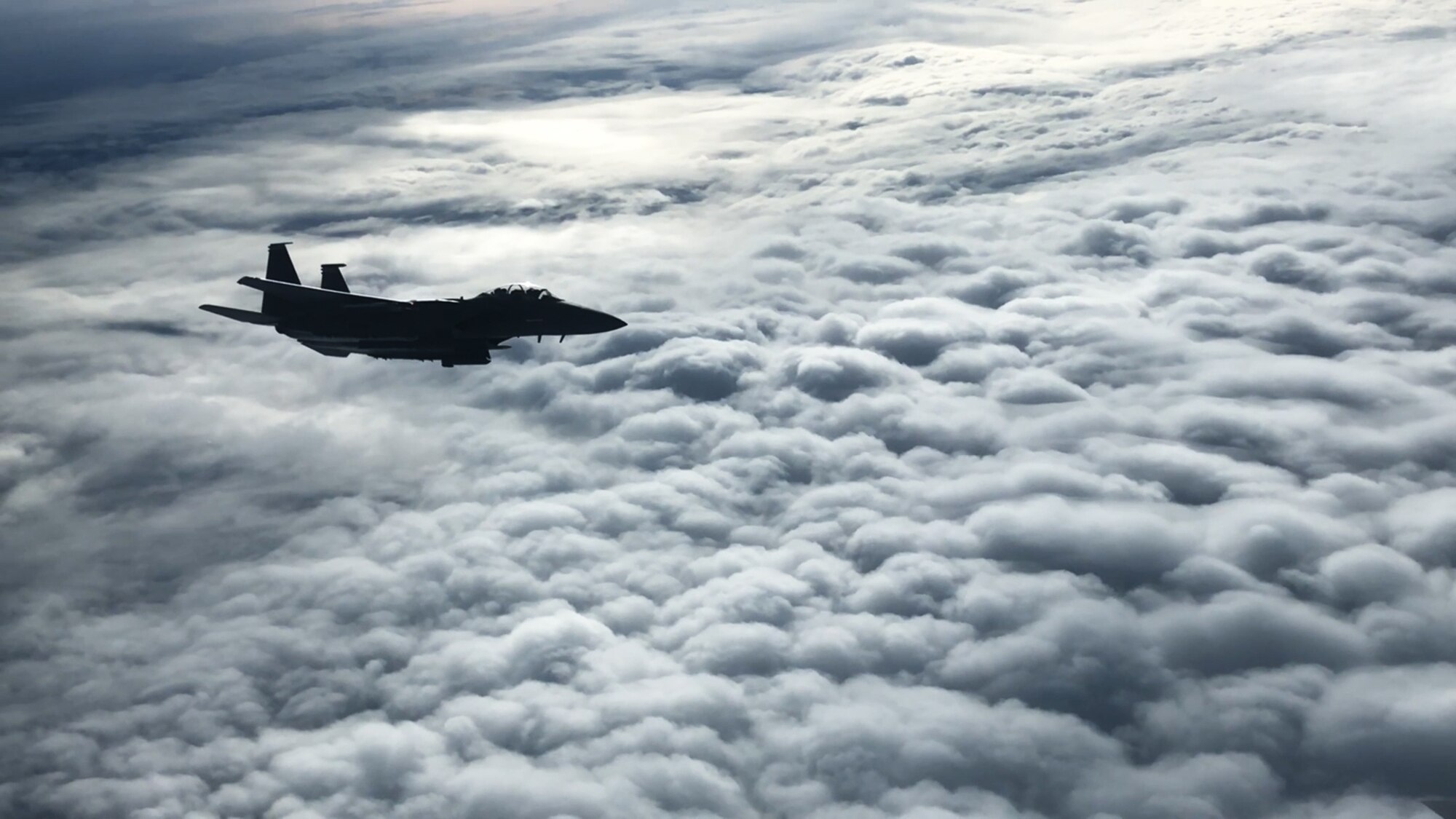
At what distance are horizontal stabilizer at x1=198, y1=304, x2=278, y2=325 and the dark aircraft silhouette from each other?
0.09m

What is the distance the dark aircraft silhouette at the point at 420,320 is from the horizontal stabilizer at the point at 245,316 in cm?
9

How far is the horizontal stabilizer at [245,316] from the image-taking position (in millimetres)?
71000

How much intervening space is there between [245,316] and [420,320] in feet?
47.6

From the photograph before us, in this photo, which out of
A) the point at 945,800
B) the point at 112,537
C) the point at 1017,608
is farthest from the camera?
the point at 112,537

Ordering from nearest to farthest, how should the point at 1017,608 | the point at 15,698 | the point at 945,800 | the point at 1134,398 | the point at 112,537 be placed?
the point at 945,800 → the point at 15,698 → the point at 1017,608 → the point at 112,537 → the point at 1134,398

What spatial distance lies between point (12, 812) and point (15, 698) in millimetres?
14769

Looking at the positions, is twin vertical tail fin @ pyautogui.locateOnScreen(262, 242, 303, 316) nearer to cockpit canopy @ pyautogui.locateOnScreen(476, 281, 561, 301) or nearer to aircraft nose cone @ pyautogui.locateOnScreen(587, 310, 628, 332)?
cockpit canopy @ pyautogui.locateOnScreen(476, 281, 561, 301)

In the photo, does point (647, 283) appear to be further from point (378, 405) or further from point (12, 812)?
point (12, 812)

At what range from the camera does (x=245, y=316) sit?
73312 mm

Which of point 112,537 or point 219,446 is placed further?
A: point 219,446

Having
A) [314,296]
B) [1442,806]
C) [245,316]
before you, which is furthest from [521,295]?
[1442,806]

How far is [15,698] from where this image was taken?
12269cm

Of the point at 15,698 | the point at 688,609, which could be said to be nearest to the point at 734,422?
the point at 688,609

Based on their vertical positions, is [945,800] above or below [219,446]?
below
